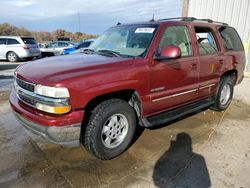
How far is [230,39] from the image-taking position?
554 centimetres

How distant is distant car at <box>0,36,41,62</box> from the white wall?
→ 11.1m

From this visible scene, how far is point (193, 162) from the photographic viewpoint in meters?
3.46

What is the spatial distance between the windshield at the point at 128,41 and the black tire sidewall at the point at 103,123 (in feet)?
2.83

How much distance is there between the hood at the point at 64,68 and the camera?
2.94 meters

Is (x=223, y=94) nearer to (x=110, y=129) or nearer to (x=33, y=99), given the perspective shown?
(x=110, y=129)

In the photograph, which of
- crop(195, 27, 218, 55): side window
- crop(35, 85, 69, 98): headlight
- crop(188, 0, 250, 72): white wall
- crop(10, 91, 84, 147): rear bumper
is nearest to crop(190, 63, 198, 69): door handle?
crop(195, 27, 218, 55): side window

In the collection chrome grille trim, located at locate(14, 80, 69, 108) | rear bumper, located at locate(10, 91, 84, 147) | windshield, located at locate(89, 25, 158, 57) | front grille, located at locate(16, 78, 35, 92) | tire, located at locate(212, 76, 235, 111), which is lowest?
tire, located at locate(212, 76, 235, 111)

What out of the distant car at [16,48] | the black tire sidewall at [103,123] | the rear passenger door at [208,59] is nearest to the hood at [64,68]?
the black tire sidewall at [103,123]

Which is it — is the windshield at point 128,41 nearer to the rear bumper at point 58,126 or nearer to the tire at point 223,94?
the rear bumper at point 58,126

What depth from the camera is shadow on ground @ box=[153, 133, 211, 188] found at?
9.83 feet

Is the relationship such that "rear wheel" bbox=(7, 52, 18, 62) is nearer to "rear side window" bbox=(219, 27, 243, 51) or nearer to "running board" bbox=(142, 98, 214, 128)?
"rear side window" bbox=(219, 27, 243, 51)

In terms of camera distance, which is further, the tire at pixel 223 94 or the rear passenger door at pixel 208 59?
the tire at pixel 223 94

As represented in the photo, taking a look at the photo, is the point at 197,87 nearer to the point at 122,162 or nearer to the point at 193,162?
the point at 193,162

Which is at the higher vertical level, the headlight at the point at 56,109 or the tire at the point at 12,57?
the headlight at the point at 56,109
